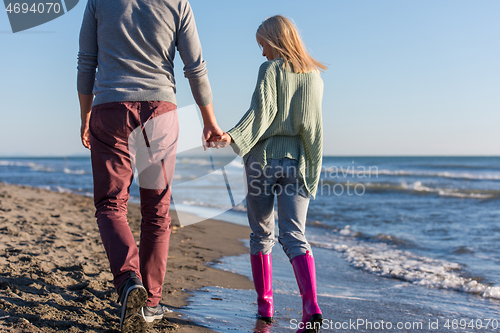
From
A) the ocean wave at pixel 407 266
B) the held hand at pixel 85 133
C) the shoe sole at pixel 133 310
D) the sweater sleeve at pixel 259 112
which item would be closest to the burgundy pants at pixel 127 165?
the shoe sole at pixel 133 310

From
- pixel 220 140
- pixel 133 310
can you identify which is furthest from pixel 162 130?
pixel 133 310

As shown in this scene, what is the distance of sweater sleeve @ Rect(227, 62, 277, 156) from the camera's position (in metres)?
1.98

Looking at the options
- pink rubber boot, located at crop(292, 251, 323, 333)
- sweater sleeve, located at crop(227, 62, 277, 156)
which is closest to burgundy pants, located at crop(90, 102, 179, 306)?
sweater sleeve, located at crop(227, 62, 277, 156)

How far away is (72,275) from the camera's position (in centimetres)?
254

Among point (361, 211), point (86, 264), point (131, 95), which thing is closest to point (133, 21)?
point (131, 95)

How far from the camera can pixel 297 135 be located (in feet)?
6.92

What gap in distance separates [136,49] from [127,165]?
0.54m

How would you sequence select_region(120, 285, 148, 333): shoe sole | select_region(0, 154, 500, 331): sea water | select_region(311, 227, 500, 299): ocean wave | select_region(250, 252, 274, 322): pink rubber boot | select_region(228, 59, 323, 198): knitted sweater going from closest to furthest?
select_region(120, 285, 148, 333): shoe sole < select_region(228, 59, 323, 198): knitted sweater < select_region(250, 252, 274, 322): pink rubber boot < select_region(0, 154, 500, 331): sea water < select_region(311, 227, 500, 299): ocean wave

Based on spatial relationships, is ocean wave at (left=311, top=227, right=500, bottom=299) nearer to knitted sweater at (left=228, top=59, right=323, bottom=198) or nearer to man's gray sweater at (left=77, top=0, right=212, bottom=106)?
knitted sweater at (left=228, top=59, right=323, bottom=198)

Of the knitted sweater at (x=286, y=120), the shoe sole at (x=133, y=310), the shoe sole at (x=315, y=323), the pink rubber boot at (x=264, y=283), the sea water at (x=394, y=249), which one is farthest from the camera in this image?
the sea water at (x=394, y=249)

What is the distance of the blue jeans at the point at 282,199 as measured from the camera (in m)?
2.02

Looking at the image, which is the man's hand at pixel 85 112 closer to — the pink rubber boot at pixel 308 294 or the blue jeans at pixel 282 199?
the blue jeans at pixel 282 199

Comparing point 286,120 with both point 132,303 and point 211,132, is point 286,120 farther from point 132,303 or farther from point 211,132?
point 132,303

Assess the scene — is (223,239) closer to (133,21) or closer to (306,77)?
(306,77)
